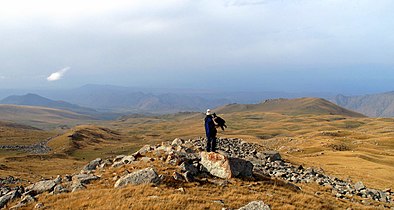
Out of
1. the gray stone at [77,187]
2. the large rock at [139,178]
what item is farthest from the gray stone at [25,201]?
the large rock at [139,178]

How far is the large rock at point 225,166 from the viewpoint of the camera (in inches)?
963

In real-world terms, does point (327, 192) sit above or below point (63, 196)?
below

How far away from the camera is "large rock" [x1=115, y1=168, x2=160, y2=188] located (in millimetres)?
21891

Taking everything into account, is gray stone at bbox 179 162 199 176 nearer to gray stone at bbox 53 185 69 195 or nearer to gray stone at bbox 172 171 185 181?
gray stone at bbox 172 171 185 181

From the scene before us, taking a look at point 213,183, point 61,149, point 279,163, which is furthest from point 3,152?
point 213,183

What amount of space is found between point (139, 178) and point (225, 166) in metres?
6.26

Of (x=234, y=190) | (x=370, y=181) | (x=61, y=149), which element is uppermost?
(x=234, y=190)

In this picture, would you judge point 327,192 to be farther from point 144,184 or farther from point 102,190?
point 102,190

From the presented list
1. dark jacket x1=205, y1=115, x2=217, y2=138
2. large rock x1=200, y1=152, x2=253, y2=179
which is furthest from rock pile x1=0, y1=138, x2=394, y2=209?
dark jacket x1=205, y1=115, x2=217, y2=138

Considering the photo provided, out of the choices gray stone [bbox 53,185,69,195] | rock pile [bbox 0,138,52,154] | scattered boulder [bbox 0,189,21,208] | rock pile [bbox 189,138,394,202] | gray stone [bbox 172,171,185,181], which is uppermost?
gray stone [bbox 172,171,185,181]

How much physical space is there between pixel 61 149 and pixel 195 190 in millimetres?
111778

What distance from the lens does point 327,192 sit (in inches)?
1097

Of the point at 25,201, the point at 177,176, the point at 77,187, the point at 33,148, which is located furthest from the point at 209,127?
the point at 33,148

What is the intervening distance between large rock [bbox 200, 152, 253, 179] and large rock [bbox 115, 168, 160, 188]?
4.69m
